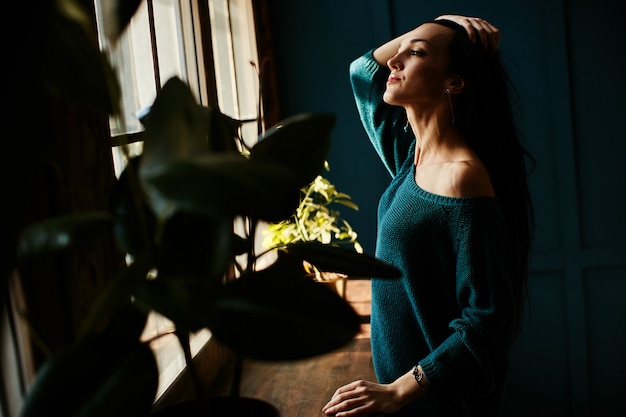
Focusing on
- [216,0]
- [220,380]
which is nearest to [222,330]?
[220,380]

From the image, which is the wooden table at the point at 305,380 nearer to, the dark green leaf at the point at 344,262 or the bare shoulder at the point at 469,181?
the bare shoulder at the point at 469,181

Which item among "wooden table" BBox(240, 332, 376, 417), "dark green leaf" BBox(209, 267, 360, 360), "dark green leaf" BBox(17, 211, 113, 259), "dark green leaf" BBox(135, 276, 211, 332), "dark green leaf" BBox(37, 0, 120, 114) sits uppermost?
"dark green leaf" BBox(37, 0, 120, 114)

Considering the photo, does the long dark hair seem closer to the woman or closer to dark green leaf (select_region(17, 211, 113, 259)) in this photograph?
the woman

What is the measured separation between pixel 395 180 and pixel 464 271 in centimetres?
38

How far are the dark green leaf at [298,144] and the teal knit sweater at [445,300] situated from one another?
679 mm

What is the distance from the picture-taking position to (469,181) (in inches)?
51.6

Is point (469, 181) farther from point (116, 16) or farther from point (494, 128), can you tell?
point (116, 16)

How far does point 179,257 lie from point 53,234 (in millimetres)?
117

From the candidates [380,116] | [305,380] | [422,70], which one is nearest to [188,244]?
[422,70]

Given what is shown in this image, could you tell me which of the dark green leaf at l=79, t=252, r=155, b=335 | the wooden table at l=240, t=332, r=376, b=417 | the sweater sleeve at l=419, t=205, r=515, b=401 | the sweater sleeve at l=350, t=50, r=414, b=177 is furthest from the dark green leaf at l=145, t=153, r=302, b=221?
the sweater sleeve at l=350, t=50, r=414, b=177

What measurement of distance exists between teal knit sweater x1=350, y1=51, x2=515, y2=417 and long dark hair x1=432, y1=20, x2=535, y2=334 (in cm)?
15

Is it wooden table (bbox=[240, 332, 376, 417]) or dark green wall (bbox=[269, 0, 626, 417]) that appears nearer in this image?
wooden table (bbox=[240, 332, 376, 417])

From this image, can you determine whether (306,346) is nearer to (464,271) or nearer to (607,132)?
(464,271)

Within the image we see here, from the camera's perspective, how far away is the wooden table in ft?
4.93
